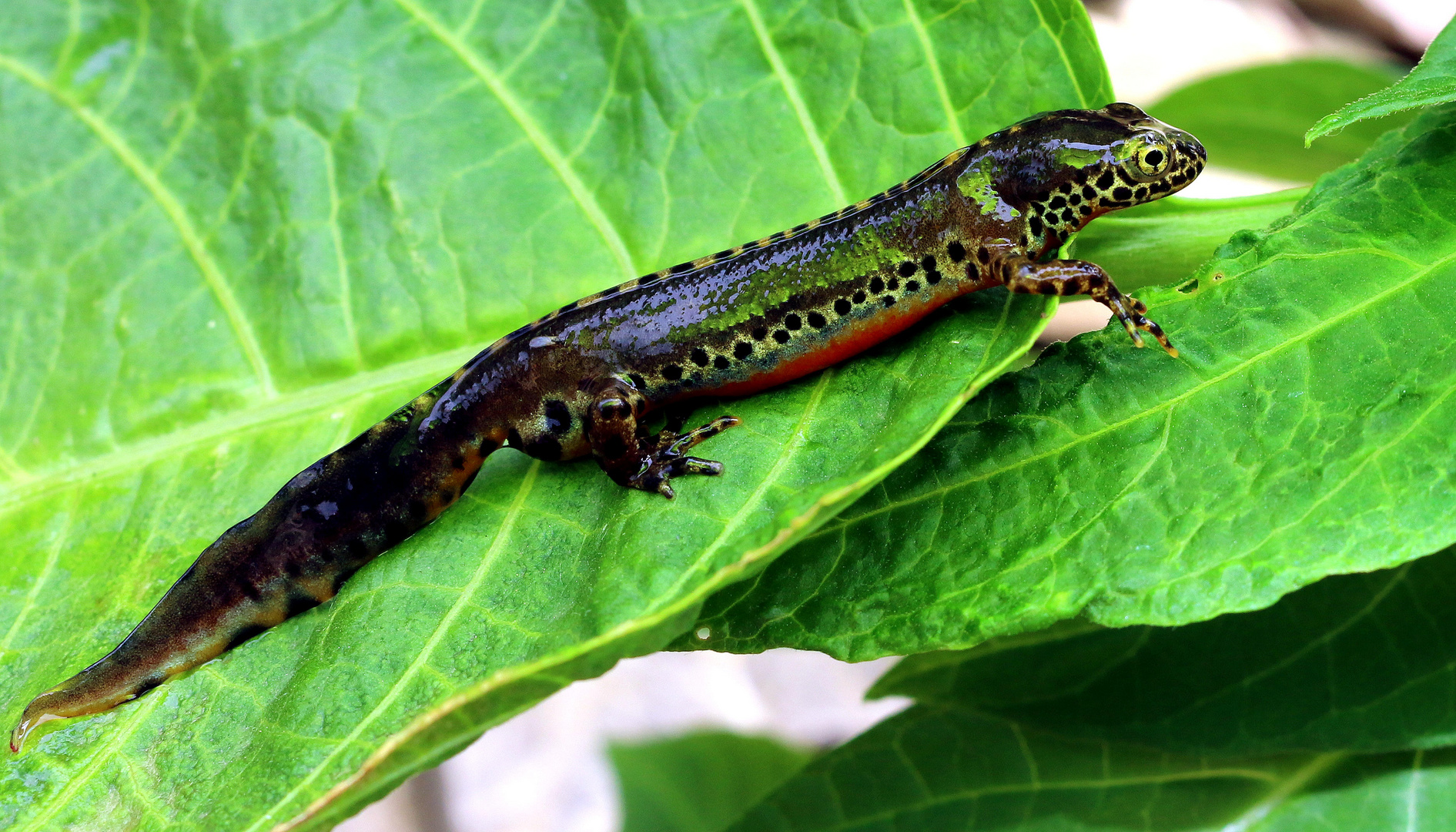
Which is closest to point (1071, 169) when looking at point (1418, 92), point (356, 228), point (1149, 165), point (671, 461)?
point (1149, 165)

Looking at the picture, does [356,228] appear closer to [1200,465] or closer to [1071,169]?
[1071,169]

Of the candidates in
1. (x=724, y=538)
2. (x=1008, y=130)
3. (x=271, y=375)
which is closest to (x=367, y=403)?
(x=271, y=375)

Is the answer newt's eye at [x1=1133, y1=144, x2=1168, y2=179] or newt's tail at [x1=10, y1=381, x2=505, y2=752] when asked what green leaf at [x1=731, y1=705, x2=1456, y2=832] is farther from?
newt's eye at [x1=1133, y1=144, x2=1168, y2=179]

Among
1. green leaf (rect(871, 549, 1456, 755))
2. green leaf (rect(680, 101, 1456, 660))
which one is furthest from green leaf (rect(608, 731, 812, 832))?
green leaf (rect(680, 101, 1456, 660))

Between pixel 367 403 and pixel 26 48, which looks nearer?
pixel 367 403

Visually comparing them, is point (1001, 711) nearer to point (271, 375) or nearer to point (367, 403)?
point (367, 403)

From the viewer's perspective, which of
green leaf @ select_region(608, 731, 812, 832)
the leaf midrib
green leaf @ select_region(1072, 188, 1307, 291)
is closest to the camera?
the leaf midrib
